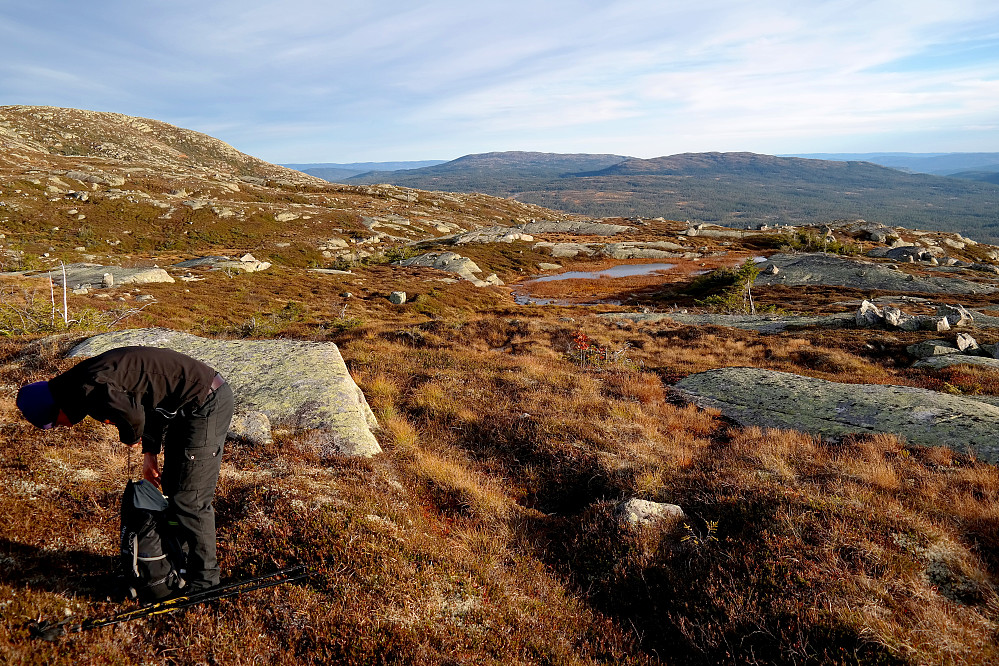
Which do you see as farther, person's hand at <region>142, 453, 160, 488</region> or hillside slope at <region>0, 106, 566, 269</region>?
hillside slope at <region>0, 106, 566, 269</region>

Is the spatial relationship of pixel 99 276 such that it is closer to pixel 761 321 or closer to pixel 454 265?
pixel 454 265

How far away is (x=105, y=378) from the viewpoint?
402 centimetres

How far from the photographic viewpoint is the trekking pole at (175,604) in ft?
12.9

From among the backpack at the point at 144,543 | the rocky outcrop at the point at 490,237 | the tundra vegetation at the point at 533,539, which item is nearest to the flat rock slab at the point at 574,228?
the rocky outcrop at the point at 490,237

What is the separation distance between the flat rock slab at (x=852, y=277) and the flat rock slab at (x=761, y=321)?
33497mm

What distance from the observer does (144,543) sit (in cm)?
455

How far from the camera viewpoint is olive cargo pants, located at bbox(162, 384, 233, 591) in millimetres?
4648

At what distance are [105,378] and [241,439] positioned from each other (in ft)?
14.6

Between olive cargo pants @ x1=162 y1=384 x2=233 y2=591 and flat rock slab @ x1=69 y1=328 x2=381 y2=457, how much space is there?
3221 mm

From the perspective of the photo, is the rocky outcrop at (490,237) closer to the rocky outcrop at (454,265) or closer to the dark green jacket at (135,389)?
the rocky outcrop at (454,265)

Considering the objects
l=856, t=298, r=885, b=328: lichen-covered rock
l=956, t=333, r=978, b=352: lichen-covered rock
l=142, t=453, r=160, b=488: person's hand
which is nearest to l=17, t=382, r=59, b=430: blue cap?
l=142, t=453, r=160, b=488: person's hand

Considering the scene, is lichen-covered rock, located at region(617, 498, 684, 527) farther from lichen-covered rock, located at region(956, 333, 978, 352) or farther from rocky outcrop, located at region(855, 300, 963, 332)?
rocky outcrop, located at region(855, 300, 963, 332)

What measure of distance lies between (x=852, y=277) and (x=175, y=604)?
75.8 meters

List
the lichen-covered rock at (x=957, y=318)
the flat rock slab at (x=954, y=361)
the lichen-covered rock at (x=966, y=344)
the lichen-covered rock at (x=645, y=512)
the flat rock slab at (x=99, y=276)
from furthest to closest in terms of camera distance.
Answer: the flat rock slab at (x=99, y=276)
the lichen-covered rock at (x=957, y=318)
the lichen-covered rock at (x=966, y=344)
the flat rock slab at (x=954, y=361)
the lichen-covered rock at (x=645, y=512)
